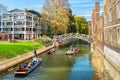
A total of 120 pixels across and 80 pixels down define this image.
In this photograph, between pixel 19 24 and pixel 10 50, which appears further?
pixel 19 24

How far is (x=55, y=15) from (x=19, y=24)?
578 inches

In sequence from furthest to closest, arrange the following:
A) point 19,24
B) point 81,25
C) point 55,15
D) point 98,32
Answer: point 81,25
point 19,24
point 55,15
point 98,32

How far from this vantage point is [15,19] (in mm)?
79562

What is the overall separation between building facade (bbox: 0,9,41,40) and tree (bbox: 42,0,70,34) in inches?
381

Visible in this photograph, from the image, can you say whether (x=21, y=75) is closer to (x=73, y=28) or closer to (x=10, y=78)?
(x=10, y=78)

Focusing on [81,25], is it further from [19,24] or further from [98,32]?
[98,32]

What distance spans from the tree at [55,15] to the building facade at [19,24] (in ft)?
31.7

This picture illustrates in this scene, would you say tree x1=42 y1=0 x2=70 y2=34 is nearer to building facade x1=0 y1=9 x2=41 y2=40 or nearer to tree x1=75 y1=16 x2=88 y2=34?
building facade x1=0 y1=9 x2=41 y2=40

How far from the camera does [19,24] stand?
261 ft

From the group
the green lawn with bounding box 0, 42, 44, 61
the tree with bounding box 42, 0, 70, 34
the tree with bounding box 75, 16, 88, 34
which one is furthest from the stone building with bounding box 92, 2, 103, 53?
the tree with bounding box 75, 16, 88, 34

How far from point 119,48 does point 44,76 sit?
29.2 ft

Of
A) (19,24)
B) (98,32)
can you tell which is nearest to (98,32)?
(98,32)

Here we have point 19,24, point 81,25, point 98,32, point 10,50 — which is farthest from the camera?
point 81,25

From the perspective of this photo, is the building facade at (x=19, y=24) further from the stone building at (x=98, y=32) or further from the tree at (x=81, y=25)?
the tree at (x=81, y=25)
